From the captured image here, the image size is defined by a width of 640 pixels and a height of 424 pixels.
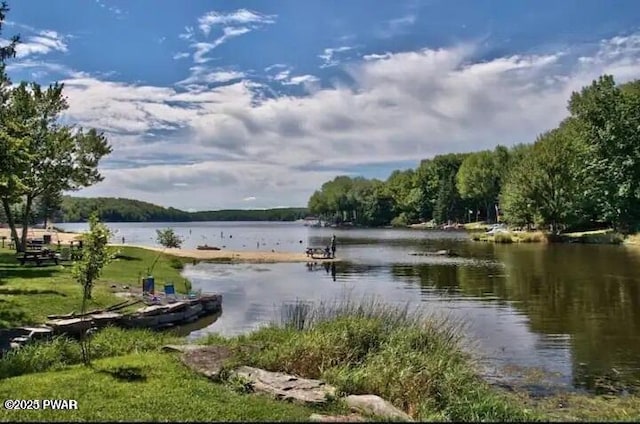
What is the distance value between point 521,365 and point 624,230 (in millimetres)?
58179

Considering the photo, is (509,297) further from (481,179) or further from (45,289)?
(481,179)

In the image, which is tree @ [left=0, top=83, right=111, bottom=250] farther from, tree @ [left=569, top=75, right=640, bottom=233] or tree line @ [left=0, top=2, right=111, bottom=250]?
tree @ [left=569, top=75, right=640, bottom=233]

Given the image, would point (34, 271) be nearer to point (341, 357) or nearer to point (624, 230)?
point (341, 357)

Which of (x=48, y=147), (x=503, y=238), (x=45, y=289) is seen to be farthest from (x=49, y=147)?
(x=503, y=238)

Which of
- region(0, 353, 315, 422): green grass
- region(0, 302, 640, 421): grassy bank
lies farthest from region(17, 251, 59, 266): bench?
region(0, 353, 315, 422): green grass

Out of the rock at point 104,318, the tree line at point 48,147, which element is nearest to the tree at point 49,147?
the tree line at point 48,147

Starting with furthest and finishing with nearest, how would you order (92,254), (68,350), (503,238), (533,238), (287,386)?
(503,238) → (533,238) → (68,350) → (92,254) → (287,386)

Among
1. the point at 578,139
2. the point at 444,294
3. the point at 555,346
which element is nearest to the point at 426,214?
the point at 578,139

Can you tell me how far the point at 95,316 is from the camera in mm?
17812

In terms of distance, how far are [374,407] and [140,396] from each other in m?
3.73

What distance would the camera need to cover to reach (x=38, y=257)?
2902 cm

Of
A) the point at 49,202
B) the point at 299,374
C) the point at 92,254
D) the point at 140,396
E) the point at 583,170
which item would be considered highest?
the point at 583,170

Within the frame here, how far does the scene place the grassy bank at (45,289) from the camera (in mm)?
17438

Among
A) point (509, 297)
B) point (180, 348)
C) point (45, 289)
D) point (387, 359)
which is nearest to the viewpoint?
point (387, 359)
